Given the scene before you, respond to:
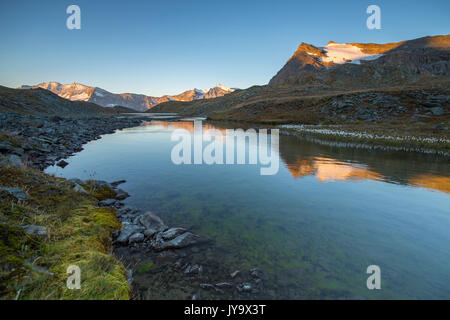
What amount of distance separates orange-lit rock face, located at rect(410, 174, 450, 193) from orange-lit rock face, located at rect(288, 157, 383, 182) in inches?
78.7

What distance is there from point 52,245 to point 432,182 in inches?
782

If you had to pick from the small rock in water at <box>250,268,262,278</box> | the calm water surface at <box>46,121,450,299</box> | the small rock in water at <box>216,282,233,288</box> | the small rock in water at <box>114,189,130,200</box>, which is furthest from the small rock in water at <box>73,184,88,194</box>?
the small rock in water at <box>250,268,262,278</box>

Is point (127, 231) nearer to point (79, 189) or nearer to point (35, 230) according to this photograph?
point (35, 230)

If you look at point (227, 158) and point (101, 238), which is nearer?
point (101, 238)

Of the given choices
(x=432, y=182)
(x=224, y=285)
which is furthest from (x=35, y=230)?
(x=432, y=182)

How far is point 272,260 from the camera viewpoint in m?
6.08

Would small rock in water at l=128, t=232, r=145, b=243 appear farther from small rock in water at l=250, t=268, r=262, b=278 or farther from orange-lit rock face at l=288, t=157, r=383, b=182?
orange-lit rock face at l=288, t=157, r=383, b=182

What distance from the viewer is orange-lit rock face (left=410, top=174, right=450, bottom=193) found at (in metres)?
12.7

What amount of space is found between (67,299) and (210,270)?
10.4ft

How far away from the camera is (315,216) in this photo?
8.95 m

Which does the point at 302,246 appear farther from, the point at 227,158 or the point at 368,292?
the point at 227,158

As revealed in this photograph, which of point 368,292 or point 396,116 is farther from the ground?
point 396,116

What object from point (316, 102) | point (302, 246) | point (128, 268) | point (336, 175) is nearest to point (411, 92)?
point (316, 102)
